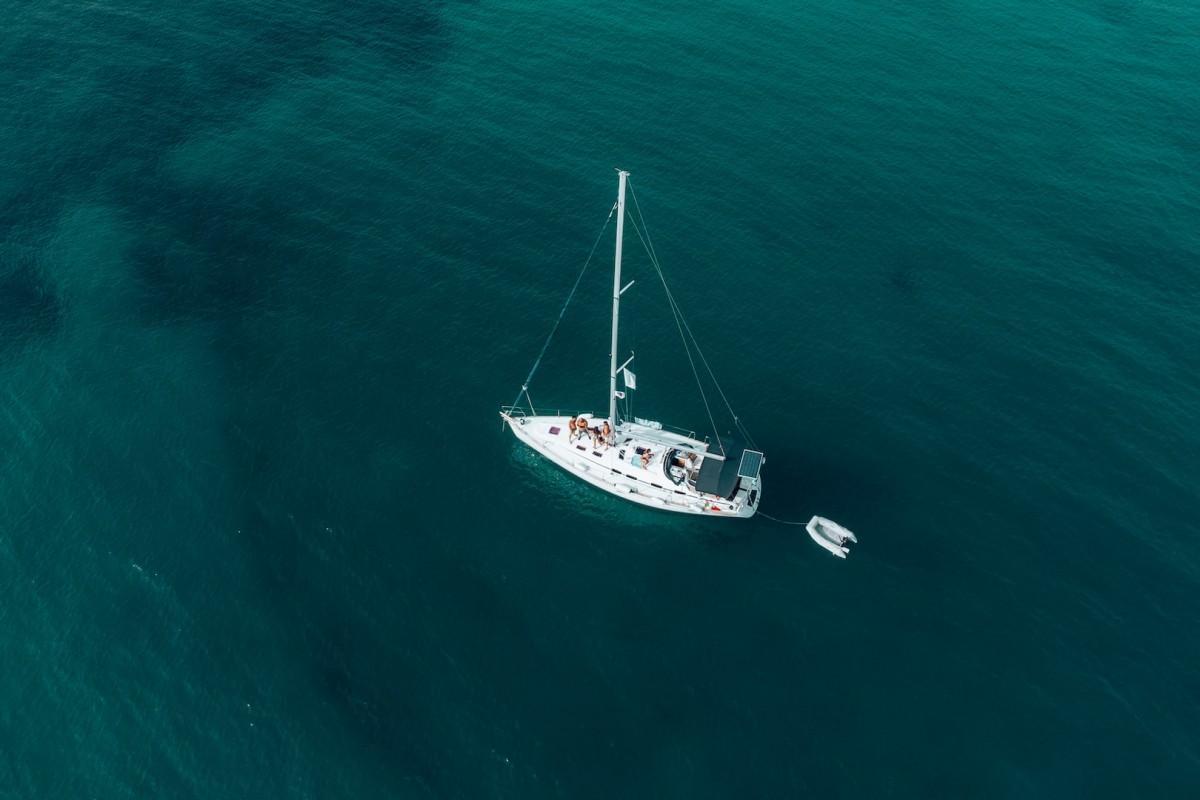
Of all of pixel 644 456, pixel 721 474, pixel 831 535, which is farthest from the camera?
pixel 644 456

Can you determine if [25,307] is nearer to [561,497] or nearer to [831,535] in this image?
[561,497]

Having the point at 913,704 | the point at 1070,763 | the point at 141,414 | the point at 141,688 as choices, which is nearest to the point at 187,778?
the point at 141,688

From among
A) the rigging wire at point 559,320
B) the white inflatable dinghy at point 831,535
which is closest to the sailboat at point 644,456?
the rigging wire at point 559,320

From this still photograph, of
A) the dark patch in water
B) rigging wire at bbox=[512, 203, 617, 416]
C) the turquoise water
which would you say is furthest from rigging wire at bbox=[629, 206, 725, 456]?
the dark patch in water

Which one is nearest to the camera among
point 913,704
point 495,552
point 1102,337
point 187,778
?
point 187,778

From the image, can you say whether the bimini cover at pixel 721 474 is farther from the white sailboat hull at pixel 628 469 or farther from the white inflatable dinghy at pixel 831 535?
the white inflatable dinghy at pixel 831 535

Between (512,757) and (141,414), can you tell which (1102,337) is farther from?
(141,414)

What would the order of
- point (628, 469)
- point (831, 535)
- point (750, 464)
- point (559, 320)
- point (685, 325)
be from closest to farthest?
point (831, 535), point (750, 464), point (628, 469), point (559, 320), point (685, 325)

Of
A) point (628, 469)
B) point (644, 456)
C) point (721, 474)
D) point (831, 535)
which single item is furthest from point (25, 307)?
point (831, 535)
